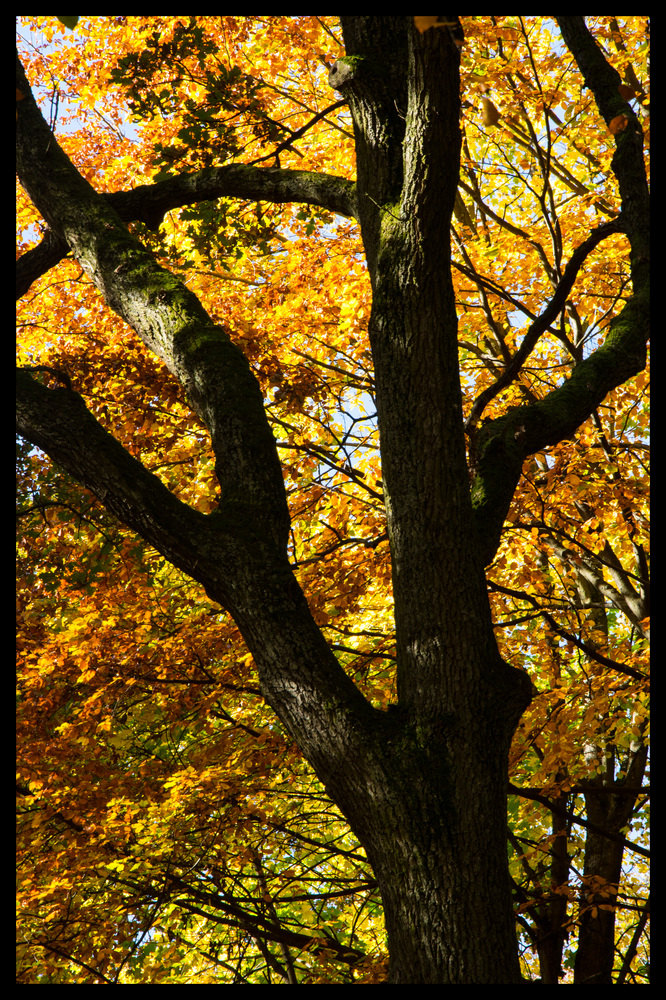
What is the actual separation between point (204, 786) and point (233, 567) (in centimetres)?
299

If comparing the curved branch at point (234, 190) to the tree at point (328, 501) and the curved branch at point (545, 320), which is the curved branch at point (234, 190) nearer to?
the tree at point (328, 501)

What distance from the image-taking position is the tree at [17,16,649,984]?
330 centimetres

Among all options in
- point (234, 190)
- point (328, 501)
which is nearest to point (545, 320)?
point (234, 190)

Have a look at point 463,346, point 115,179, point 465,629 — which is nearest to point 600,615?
point 463,346

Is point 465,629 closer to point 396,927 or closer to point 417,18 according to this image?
point 396,927

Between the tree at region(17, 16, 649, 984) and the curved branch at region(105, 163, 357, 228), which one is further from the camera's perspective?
the curved branch at region(105, 163, 357, 228)

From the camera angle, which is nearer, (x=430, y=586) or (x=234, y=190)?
(x=430, y=586)

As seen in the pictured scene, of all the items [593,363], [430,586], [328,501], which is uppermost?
[328,501]

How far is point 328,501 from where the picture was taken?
7.14 meters

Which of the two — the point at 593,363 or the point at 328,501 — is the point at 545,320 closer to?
the point at 593,363

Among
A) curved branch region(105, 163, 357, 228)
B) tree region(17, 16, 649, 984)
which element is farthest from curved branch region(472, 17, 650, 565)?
curved branch region(105, 163, 357, 228)

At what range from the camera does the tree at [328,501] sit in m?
3.30

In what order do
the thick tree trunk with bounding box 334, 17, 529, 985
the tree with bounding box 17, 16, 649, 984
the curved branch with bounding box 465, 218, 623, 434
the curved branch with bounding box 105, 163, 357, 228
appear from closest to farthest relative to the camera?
the thick tree trunk with bounding box 334, 17, 529, 985
the tree with bounding box 17, 16, 649, 984
the curved branch with bounding box 465, 218, 623, 434
the curved branch with bounding box 105, 163, 357, 228

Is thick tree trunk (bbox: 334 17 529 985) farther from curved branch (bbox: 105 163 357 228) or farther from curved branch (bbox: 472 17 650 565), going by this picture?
curved branch (bbox: 105 163 357 228)
